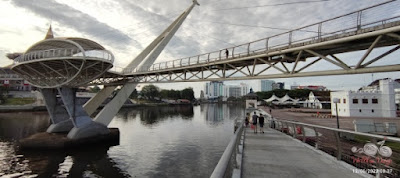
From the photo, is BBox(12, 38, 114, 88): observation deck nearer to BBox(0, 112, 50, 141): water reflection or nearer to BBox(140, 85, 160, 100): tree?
BBox(0, 112, 50, 141): water reflection

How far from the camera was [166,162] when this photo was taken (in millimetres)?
18172

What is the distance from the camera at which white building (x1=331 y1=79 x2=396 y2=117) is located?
1683 inches

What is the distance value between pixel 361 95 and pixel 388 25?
4502 cm

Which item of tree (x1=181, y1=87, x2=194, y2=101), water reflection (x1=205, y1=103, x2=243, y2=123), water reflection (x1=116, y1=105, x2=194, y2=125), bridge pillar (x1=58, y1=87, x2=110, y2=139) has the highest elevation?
tree (x1=181, y1=87, x2=194, y2=101)

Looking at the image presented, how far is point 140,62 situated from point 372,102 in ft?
173

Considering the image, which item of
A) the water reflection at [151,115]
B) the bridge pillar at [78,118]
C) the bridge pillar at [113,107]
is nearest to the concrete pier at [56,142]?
the bridge pillar at [78,118]

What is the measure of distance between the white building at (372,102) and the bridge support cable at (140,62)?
138 ft

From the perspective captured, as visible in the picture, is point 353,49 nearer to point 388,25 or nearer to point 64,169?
point 388,25

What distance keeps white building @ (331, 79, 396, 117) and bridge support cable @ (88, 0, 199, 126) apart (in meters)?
41.9

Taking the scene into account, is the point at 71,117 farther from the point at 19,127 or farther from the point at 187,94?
the point at 187,94

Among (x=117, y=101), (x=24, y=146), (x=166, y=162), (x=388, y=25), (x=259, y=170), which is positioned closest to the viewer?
(x=259, y=170)

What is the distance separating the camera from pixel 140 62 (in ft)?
131

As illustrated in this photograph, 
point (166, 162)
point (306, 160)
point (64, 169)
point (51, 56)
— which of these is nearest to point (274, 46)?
point (306, 160)

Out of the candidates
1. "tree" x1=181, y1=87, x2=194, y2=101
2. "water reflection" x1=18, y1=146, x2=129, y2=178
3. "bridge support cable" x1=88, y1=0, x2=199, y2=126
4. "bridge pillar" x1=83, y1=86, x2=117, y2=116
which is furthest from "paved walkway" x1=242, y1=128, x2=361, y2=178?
"tree" x1=181, y1=87, x2=194, y2=101
